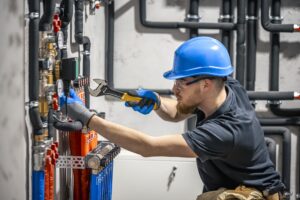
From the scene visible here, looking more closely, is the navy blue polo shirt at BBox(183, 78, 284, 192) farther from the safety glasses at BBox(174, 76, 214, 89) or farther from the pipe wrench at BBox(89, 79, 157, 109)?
the pipe wrench at BBox(89, 79, 157, 109)

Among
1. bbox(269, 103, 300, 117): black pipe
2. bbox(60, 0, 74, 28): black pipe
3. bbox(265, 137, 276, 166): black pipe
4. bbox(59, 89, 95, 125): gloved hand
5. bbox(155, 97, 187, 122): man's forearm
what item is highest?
bbox(60, 0, 74, 28): black pipe

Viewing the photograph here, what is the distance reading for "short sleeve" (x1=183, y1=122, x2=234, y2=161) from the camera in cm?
187

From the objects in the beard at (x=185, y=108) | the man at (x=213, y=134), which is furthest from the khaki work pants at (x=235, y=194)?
the beard at (x=185, y=108)

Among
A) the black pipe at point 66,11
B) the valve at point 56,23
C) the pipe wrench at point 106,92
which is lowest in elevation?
the pipe wrench at point 106,92

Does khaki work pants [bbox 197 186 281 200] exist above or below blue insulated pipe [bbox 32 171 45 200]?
below

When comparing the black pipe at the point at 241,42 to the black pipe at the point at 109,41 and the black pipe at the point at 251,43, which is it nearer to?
the black pipe at the point at 251,43

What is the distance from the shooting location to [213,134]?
6.13 ft

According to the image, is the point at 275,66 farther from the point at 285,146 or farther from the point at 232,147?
the point at 232,147

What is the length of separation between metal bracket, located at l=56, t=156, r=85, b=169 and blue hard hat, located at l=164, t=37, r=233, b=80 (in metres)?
0.52

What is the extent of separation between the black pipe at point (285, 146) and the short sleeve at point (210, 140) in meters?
1.36

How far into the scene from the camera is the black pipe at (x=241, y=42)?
3.08 m

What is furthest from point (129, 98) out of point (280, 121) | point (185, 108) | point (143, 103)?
point (280, 121)

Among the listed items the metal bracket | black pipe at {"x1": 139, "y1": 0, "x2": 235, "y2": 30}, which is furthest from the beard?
black pipe at {"x1": 139, "y1": 0, "x2": 235, "y2": 30}

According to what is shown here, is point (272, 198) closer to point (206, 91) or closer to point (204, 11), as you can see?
point (206, 91)
